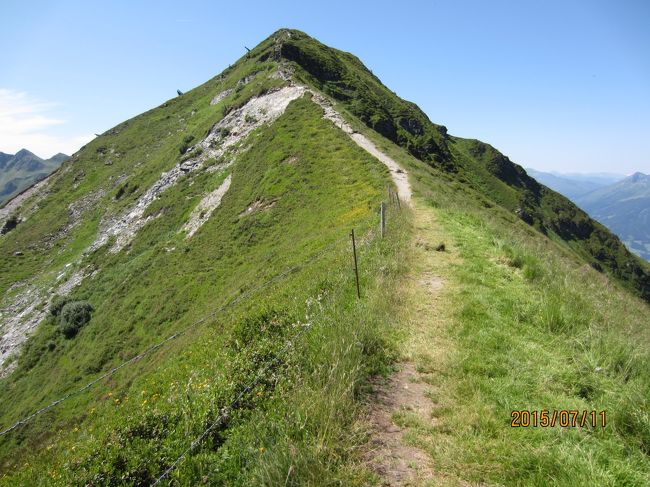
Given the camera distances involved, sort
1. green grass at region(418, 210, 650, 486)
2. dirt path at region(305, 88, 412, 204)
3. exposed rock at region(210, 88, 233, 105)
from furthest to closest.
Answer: exposed rock at region(210, 88, 233, 105)
dirt path at region(305, 88, 412, 204)
green grass at region(418, 210, 650, 486)

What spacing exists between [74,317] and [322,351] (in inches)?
1572

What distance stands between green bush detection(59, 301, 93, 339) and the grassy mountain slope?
43.1 inches

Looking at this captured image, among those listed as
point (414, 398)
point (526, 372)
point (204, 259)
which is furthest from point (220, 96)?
point (526, 372)

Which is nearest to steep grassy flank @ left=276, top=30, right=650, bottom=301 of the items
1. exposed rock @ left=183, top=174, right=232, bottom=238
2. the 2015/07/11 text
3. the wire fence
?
exposed rock @ left=183, top=174, right=232, bottom=238

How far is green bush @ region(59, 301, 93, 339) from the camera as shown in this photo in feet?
121

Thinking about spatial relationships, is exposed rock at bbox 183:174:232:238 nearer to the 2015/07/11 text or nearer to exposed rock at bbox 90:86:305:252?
exposed rock at bbox 90:86:305:252

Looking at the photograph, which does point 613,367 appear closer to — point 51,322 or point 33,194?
point 51,322

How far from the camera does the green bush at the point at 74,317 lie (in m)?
36.8

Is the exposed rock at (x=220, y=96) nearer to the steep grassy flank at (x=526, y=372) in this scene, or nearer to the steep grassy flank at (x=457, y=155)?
the steep grassy flank at (x=457, y=155)

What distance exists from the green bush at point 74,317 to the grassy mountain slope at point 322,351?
1094mm

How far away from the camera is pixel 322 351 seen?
7.34 meters

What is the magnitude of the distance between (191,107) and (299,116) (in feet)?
168

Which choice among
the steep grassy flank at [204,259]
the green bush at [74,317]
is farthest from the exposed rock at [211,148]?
the green bush at [74,317]

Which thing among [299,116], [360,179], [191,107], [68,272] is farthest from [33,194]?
[360,179]
